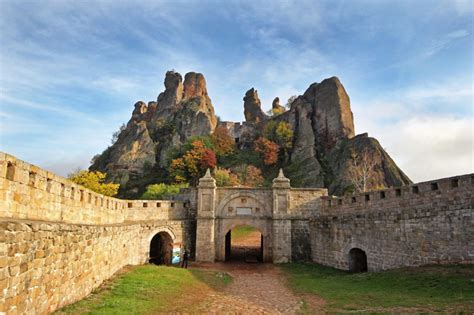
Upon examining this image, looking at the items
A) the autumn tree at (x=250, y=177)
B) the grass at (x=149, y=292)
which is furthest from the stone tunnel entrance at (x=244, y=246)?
the autumn tree at (x=250, y=177)

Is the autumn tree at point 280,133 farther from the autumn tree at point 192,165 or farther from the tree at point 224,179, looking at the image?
the tree at point 224,179

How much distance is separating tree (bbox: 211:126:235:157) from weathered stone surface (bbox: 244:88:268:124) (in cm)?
1634

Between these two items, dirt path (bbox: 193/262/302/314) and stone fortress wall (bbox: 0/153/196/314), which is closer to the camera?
stone fortress wall (bbox: 0/153/196/314)

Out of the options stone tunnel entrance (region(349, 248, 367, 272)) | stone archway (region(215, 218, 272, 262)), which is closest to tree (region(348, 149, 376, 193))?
stone archway (region(215, 218, 272, 262))

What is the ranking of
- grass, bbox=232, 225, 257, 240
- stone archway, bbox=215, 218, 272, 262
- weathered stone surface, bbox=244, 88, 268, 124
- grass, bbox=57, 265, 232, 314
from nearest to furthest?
grass, bbox=57, 265, 232, 314
stone archway, bbox=215, 218, 272, 262
grass, bbox=232, 225, 257, 240
weathered stone surface, bbox=244, 88, 268, 124

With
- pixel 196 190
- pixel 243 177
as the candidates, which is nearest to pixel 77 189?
pixel 196 190

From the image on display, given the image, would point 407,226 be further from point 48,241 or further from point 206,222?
point 48,241

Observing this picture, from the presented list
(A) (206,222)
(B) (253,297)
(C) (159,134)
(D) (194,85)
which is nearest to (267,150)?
(C) (159,134)

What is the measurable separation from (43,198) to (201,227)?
14.4 m

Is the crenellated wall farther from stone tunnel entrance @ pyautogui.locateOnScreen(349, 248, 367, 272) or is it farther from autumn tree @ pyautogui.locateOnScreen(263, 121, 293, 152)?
autumn tree @ pyautogui.locateOnScreen(263, 121, 293, 152)

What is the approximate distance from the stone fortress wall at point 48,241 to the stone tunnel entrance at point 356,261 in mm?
11481

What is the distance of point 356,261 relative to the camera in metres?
18.1

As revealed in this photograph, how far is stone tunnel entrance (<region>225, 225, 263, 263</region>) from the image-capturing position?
2413 cm

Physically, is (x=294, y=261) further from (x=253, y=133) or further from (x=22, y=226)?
(x=253, y=133)
